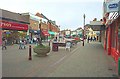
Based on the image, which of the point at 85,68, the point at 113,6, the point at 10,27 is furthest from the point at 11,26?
the point at 113,6

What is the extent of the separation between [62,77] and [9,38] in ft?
123

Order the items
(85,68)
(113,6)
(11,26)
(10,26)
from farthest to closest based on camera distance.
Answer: (11,26), (10,26), (85,68), (113,6)

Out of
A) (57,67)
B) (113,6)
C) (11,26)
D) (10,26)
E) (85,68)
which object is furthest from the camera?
(11,26)

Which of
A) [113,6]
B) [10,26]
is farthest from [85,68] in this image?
[10,26]

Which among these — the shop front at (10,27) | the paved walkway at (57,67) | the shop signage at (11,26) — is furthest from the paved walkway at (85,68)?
the shop front at (10,27)

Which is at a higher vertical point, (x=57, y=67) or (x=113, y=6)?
(x=113, y=6)

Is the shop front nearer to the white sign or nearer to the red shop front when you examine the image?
the red shop front

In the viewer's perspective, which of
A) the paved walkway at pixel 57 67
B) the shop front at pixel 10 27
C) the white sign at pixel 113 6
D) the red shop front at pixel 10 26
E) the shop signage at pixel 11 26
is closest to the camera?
the paved walkway at pixel 57 67

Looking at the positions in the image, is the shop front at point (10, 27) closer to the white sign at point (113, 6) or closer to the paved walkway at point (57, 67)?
the paved walkway at point (57, 67)

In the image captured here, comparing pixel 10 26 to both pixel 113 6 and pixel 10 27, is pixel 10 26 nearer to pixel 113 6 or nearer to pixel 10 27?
pixel 10 27

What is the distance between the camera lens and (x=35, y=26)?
67562mm

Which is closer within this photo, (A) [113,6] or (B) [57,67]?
(A) [113,6]

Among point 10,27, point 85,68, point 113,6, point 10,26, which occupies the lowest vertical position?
point 85,68

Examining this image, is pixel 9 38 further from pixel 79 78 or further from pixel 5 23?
pixel 79 78
